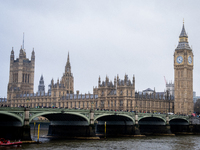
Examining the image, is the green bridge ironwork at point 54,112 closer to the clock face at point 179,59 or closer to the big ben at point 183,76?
the big ben at point 183,76

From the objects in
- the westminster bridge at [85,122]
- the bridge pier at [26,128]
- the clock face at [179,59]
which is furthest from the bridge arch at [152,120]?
the clock face at [179,59]

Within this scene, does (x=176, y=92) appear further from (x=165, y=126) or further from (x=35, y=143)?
(x=35, y=143)

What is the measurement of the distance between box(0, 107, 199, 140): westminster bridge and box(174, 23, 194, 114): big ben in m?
39.7

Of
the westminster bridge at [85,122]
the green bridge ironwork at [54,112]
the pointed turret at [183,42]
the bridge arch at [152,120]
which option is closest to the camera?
the green bridge ironwork at [54,112]

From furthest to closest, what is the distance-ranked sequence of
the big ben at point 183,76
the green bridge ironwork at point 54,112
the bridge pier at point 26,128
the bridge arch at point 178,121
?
the big ben at point 183,76 → the bridge arch at point 178,121 → the bridge pier at point 26,128 → the green bridge ironwork at point 54,112

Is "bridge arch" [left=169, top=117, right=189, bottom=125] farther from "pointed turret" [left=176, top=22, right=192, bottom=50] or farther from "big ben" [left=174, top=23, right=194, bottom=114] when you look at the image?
"pointed turret" [left=176, top=22, right=192, bottom=50]

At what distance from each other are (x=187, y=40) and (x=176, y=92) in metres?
25.2

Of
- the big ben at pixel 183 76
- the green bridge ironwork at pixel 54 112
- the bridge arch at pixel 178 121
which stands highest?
the big ben at pixel 183 76

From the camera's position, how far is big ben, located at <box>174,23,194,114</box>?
175m

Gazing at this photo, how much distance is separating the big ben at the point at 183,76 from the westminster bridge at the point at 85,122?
39736mm

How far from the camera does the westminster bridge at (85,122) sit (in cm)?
7831

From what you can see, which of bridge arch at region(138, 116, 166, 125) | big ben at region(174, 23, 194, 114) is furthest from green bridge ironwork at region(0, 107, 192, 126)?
big ben at region(174, 23, 194, 114)

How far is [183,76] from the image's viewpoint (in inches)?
6905

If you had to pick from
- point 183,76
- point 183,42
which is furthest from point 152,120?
point 183,42
